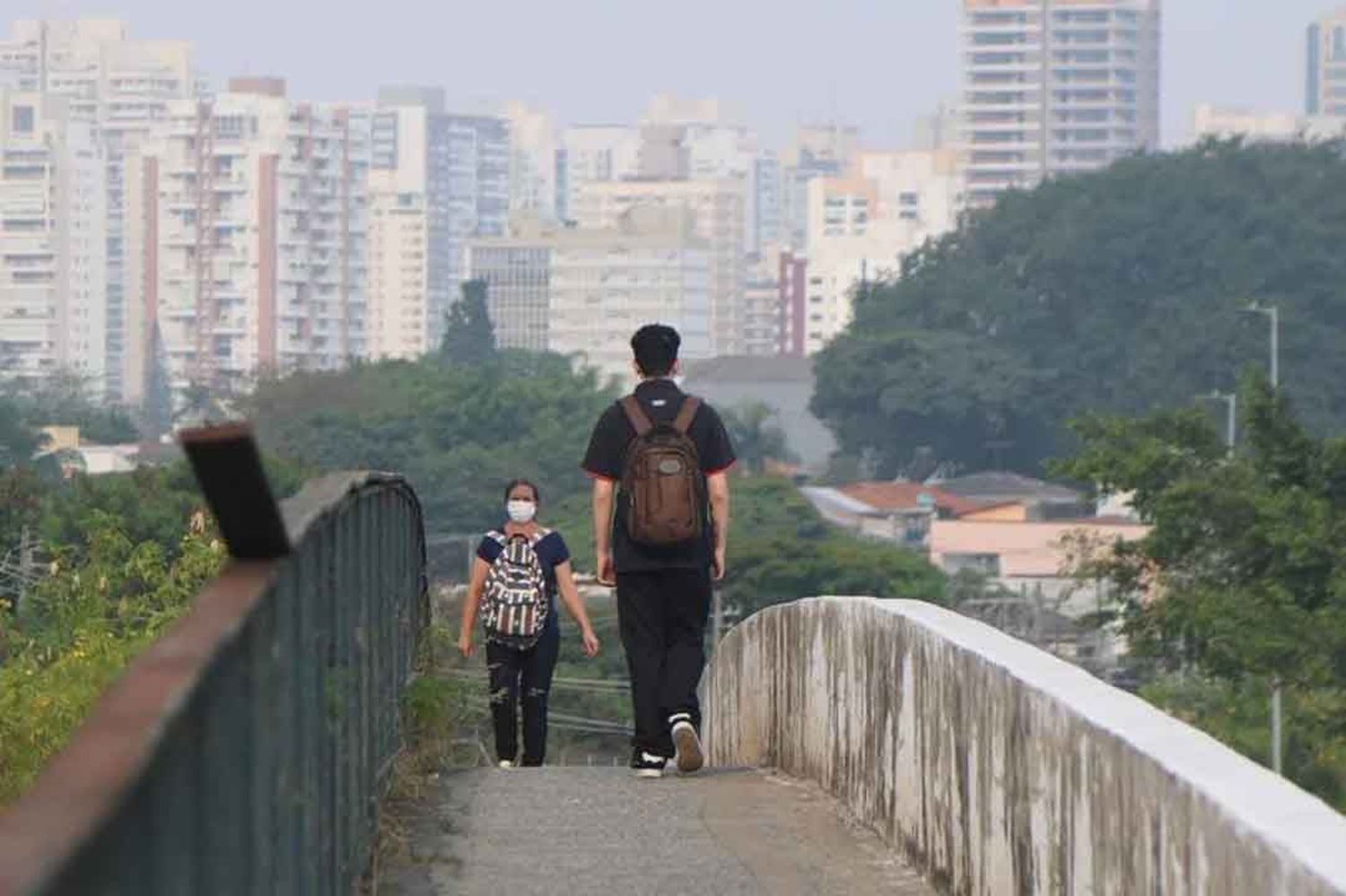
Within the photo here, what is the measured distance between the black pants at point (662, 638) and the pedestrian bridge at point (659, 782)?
19cm

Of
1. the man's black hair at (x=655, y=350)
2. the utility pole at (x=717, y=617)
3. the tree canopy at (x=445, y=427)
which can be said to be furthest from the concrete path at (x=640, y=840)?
the tree canopy at (x=445, y=427)

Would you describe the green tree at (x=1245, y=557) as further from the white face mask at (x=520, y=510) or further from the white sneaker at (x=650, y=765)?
the white sneaker at (x=650, y=765)

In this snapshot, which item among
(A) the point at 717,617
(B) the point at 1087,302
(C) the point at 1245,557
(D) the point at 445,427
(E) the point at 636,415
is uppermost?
(E) the point at 636,415

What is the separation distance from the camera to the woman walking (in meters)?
11.1

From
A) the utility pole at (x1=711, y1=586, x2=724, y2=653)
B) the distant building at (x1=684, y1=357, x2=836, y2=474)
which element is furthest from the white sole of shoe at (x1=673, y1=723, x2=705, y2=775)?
the distant building at (x1=684, y1=357, x2=836, y2=474)

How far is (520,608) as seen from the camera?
11086 mm

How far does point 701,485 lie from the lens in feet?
30.0

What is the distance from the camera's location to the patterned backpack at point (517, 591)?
11.0 meters

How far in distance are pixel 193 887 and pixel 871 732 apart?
4906 mm

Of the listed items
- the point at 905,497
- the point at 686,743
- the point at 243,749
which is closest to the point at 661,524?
the point at 686,743

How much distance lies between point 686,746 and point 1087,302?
111 m

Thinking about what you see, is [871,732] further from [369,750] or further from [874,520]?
[874,520]

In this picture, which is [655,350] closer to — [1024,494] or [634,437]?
[634,437]

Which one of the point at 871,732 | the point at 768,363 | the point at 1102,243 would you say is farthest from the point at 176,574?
the point at 768,363
